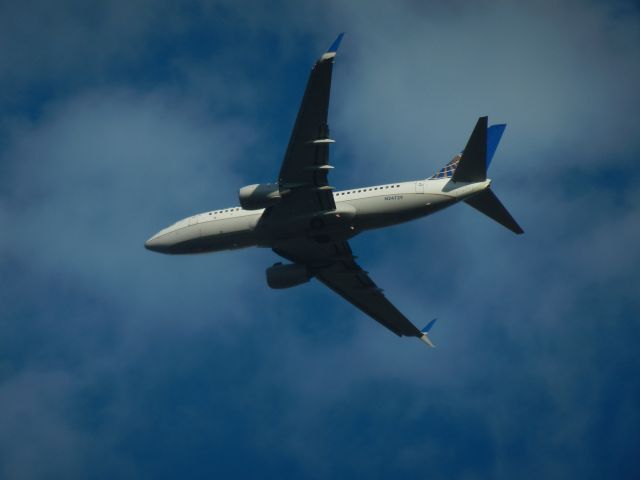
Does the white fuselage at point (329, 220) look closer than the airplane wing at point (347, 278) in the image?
Yes

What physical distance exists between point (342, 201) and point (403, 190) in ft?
11.7

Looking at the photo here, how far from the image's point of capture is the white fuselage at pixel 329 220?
5034 centimetres

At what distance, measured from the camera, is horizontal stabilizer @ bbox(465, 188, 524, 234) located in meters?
50.7

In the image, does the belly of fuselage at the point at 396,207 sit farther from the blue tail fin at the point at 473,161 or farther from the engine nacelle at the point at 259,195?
the engine nacelle at the point at 259,195

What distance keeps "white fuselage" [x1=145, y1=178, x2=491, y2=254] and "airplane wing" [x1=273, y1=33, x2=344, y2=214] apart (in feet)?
3.69

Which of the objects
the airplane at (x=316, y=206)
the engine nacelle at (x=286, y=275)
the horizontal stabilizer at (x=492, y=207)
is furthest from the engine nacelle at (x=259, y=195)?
the horizontal stabilizer at (x=492, y=207)

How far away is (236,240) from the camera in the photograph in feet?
178

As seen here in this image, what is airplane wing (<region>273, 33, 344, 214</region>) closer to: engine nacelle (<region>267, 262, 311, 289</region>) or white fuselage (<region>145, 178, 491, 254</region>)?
white fuselage (<region>145, 178, 491, 254</region>)

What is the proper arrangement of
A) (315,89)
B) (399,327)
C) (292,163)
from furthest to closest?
(399,327) < (292,163) < (315,89)

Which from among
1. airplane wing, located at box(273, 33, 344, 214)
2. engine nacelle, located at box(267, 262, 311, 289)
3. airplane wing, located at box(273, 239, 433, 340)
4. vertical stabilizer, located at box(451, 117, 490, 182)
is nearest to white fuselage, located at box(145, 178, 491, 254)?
vertical stabilizer, located at box(451, 117, 490, 182)

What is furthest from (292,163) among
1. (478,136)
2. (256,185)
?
(478,136)

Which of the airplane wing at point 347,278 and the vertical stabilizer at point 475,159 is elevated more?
the vertical stabilizer at point 475,159

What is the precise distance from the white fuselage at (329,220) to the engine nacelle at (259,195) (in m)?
1.87

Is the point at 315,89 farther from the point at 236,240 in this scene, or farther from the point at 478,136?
the point at 236,240
